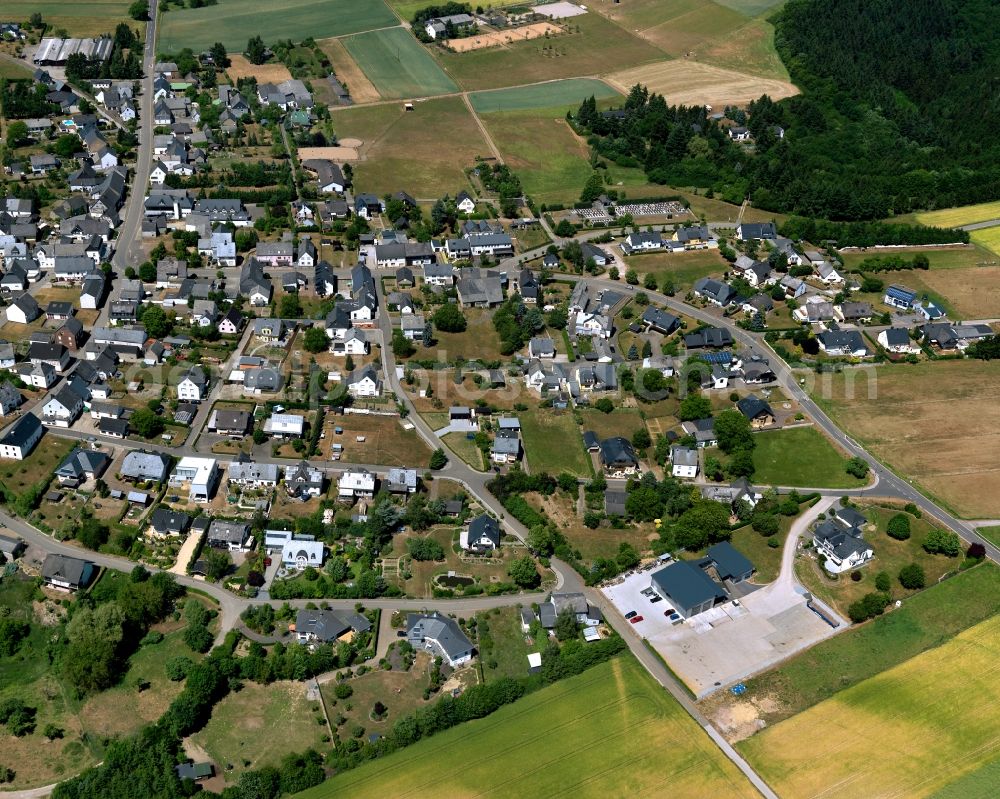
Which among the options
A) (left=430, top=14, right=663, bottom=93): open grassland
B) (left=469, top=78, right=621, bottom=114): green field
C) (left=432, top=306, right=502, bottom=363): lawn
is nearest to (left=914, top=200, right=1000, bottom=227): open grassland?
(left=469, top=78, right=621, bottom=114): green field

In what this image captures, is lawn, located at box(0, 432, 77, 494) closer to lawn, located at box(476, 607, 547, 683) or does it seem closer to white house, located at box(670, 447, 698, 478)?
lawn, located at box(476, 607, 547, 683)

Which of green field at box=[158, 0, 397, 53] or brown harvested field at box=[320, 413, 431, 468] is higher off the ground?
green field at box=[158, 0, 397, 53]

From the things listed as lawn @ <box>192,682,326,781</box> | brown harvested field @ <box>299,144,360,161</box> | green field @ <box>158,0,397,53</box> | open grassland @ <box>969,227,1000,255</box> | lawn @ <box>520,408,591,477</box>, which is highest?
green field @ <box>158,0,397,53</box>

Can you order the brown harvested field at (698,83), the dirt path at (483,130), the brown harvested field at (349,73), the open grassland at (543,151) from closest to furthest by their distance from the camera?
the open grassland at (543,151) → the dirt path at (483,130) → the brown harvested field at (349,73) → the brown harvested field at (698,83)

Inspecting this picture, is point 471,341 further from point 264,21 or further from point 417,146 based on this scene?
point 264,21

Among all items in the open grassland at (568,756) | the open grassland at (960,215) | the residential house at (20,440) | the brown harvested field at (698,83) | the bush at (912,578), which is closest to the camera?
the open grassland at (568,756)

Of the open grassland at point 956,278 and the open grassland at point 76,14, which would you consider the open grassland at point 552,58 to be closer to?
the open grassland at point 76,14

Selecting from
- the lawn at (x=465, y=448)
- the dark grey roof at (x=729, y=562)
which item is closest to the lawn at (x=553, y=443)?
the lawn at (x=465, y=448)
